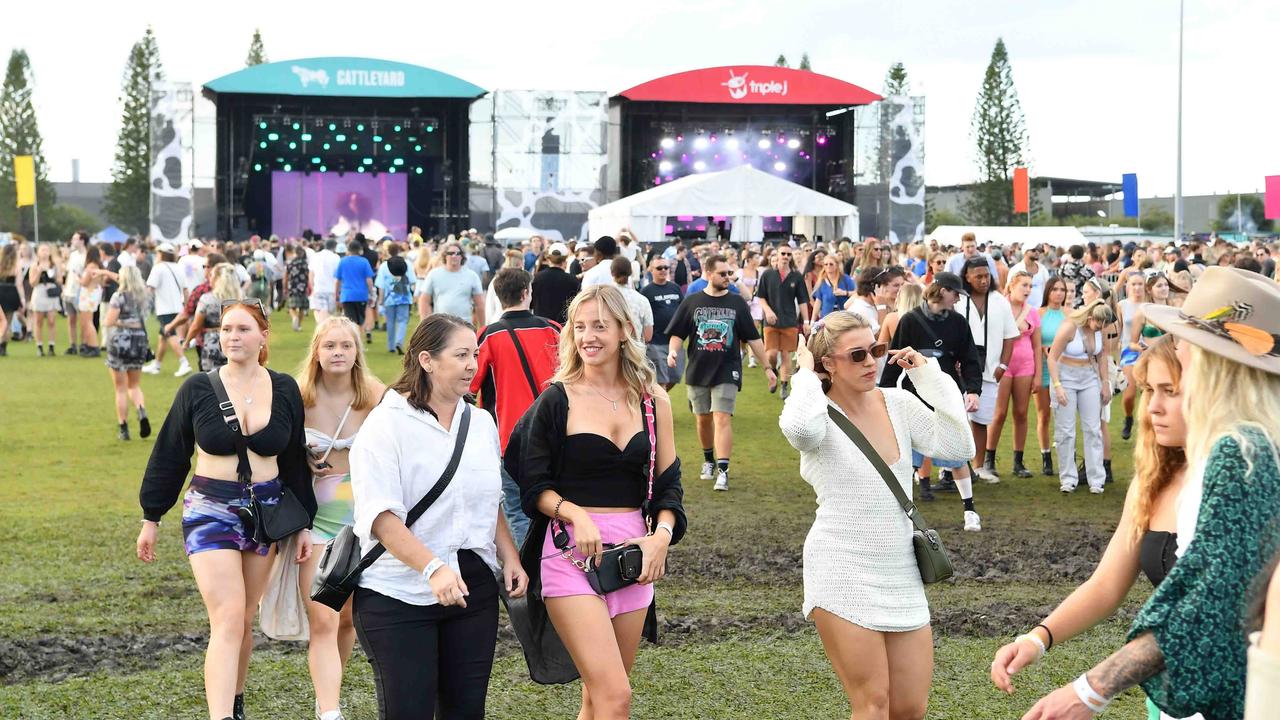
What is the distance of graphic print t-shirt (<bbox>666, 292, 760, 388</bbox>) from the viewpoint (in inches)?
427

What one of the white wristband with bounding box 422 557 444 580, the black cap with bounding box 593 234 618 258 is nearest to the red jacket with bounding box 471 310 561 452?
the white wristband with bounding box 422 557 444 580

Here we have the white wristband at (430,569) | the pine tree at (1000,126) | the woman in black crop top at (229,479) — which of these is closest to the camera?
the white wristband at (430,569)

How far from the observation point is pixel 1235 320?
8.68 feet

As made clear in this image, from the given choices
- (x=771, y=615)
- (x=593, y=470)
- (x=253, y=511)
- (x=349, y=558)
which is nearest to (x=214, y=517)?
(x=253, y=511)

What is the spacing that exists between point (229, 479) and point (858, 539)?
7.74 ft

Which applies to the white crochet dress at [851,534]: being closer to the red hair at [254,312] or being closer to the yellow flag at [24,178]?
the red hair at [254,312]

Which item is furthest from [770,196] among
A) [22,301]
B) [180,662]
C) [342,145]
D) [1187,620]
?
[342,145]

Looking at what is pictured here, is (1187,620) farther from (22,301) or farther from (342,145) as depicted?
(342,145)

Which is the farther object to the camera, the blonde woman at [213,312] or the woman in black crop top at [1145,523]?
the blonde woman at [213,312]

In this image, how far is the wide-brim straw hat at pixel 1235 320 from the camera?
102 inches

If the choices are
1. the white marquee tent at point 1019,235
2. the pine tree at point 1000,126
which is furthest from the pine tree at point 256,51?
the white marquee tent at point 1019,235

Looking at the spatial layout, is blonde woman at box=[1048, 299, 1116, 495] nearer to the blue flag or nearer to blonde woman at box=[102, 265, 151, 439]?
blonde woman at box=[102, 265, 151, 439]

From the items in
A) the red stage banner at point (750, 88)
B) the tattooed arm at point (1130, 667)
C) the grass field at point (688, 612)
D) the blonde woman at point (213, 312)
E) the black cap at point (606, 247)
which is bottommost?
the grass field at point (688, 612)

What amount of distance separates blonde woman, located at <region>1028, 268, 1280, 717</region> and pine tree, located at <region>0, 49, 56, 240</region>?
80789 millimetres
